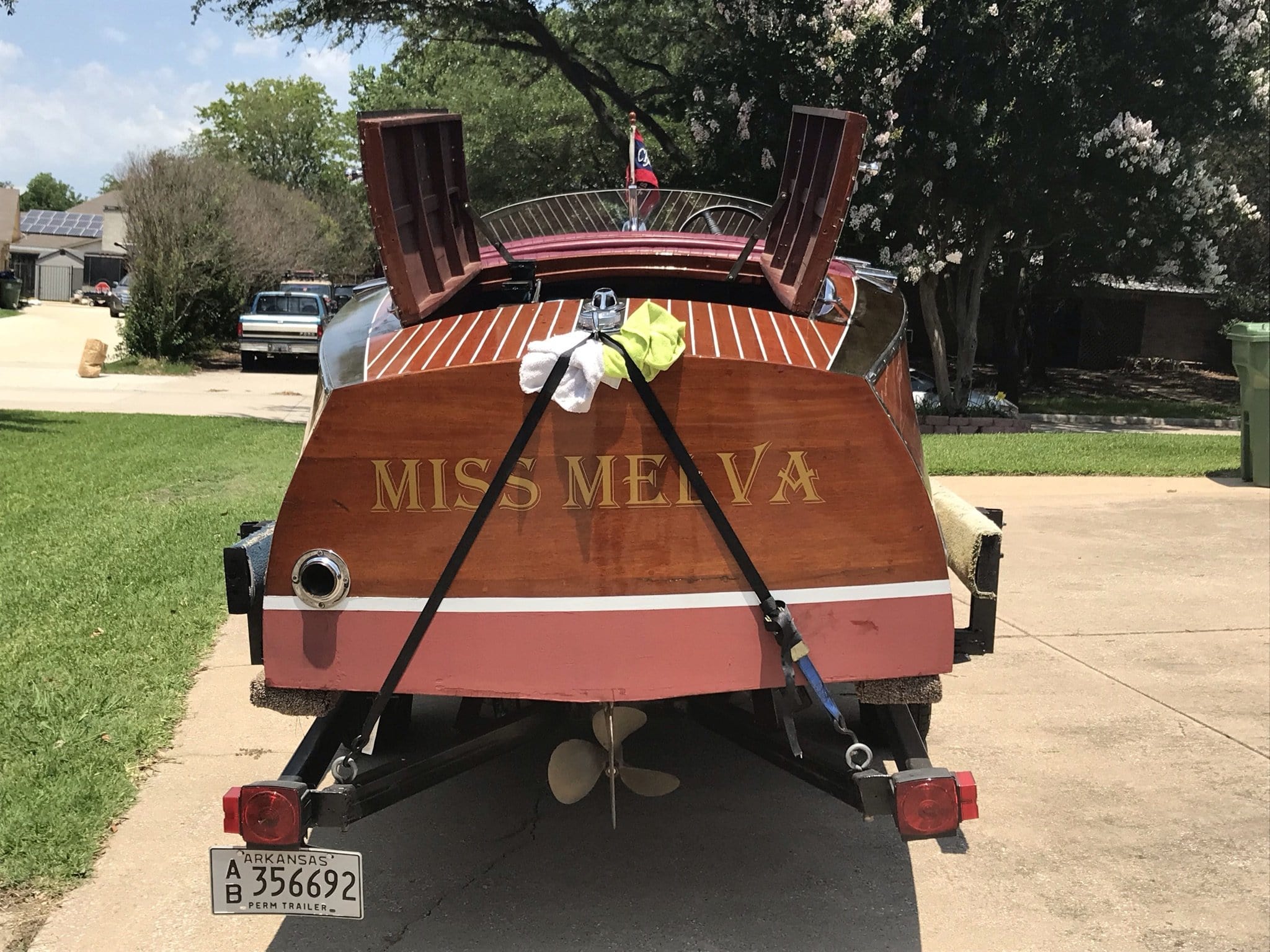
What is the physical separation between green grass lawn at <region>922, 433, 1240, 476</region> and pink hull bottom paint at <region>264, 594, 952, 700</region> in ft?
28.1

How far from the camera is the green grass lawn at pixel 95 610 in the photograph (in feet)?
14.0

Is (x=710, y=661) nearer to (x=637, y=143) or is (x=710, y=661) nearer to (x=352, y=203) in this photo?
(x=637, y=143)

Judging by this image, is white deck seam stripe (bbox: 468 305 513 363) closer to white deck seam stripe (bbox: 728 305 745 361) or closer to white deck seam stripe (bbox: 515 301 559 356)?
white deck seam stripe (bbox: 515 301 559 356)

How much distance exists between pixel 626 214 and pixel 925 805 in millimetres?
3402

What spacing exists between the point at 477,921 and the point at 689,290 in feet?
7.39

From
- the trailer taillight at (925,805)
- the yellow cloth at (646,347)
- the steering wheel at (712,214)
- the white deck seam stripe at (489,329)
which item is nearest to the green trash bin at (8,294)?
the steering wheel at (712,214)

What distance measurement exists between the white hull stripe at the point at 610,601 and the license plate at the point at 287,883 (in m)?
0.63

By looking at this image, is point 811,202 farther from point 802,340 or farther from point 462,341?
point 462,341

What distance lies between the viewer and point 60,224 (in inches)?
3172

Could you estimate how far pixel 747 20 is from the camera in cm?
1716

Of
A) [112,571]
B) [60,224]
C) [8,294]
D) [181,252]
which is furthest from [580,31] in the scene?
[60,224]

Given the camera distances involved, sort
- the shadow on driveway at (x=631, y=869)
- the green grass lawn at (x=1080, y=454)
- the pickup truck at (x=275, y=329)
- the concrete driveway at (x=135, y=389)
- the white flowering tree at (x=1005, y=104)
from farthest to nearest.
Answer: the pickup truck at (x=275, y=329) → the concrete driveway at (x=135, y=389) → the white flowering tree at (x=1005, y=104) → the green grass lawn at (x=1080, y=454) → the shadow on driveway at (x=631, y=869)

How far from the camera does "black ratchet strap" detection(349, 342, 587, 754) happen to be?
121 inches

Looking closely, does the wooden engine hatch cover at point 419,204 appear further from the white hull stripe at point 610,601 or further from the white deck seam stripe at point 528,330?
the white hull stripe at point 610,601
